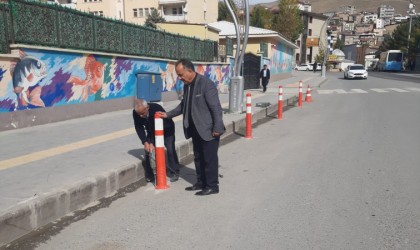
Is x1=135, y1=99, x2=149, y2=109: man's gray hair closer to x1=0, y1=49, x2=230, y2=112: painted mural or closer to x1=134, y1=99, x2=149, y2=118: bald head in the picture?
x1=134, y1=99, x2=149, y2=118: bald head

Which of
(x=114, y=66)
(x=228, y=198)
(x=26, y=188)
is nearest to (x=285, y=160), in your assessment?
(x=228, y=198)

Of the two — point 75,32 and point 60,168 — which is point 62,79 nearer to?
point 75,32

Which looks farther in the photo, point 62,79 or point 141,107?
point 62,79

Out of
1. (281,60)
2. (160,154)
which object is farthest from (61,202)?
(281,60)

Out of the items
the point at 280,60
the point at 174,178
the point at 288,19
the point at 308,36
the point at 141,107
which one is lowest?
the point at 174,178

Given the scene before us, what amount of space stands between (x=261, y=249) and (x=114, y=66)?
361 inches

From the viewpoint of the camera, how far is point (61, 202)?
4.23 m

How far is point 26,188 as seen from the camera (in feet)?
14.5

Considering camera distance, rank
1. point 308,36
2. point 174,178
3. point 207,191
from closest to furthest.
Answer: point 207,191 < point 174,178 < point 308,36

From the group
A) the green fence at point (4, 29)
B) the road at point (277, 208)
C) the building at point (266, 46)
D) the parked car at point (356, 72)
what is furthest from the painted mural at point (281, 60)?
the road at point (277, 208)

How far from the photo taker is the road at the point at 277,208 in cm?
355

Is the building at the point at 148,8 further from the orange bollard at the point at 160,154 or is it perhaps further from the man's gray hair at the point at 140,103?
the orange bollard at the point at 160,154

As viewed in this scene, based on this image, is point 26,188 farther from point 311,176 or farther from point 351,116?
point 351,116

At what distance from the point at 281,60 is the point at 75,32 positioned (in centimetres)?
2920
